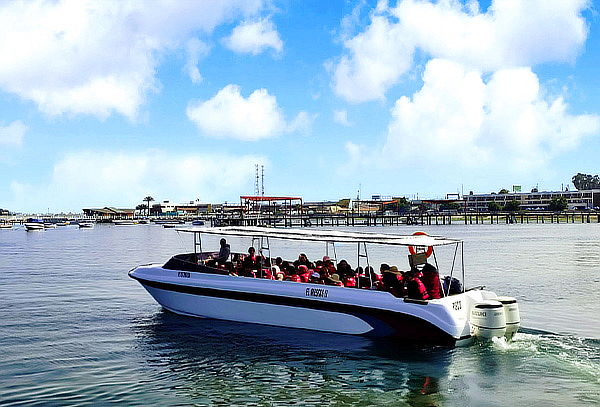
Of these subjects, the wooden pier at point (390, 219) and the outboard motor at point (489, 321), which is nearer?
the outboard motor at point (489, 321)

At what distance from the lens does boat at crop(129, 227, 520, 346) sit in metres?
14.7

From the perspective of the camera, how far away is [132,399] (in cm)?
1193

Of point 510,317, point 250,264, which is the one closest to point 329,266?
point 250,264

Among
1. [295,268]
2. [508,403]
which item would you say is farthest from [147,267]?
[508,403]

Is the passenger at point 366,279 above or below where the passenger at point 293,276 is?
below

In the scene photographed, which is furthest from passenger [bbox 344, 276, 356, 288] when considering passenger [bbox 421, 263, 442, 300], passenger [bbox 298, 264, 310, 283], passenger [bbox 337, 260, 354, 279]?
passenger [bbox 421, 263, 442, 300]

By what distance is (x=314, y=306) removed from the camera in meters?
16.3

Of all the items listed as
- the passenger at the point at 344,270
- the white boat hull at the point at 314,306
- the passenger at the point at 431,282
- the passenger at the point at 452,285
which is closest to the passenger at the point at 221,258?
the white boat hull at the point at 314,306

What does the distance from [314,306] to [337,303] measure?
673 mm

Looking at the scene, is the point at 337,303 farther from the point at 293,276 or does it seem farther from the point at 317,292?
the point at 293,276

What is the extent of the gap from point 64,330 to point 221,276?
493 centimetres

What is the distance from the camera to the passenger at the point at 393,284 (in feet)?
50.3

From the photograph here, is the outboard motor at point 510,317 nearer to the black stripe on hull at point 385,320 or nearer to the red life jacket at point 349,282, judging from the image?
the black stripe on hull at point 385,320

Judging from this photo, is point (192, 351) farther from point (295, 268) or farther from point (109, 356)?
point (295, 268)
